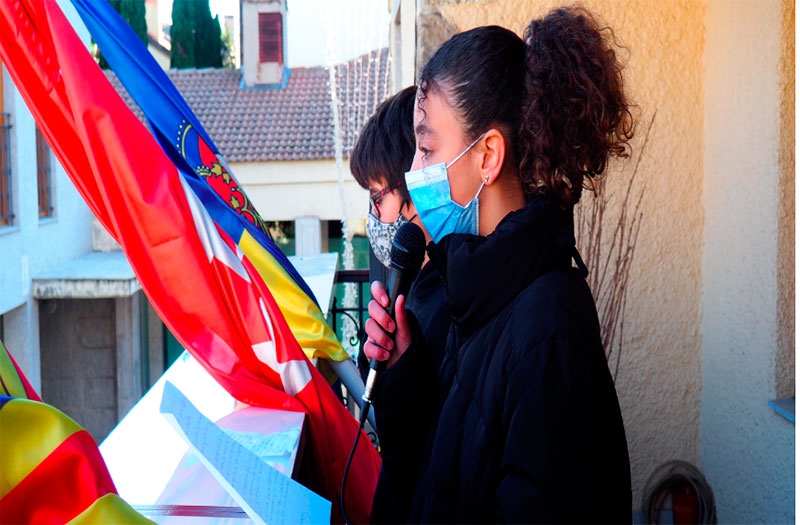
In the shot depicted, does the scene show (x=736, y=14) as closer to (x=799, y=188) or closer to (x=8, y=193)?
(x=799, y=188)

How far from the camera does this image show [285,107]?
1930 centimetres

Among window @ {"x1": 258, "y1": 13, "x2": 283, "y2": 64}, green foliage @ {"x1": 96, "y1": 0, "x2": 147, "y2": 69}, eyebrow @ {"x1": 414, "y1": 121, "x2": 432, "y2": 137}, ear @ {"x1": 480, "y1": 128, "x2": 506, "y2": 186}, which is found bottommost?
ear @ {"x1": 480, "y1": 128, "x2": 506, "y2": 186}

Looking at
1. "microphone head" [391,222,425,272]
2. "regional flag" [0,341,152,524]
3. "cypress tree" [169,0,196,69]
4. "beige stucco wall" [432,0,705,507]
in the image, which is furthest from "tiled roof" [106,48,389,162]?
"regional flag" [0,341,152,524]

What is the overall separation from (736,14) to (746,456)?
1626 millimetres

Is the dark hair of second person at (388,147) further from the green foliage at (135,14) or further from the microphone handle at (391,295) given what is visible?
the green foliage at (135,14)

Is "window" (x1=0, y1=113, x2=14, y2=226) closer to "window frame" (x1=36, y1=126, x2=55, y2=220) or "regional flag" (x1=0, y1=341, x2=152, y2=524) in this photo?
"window frame" (x1=36, y1=126, x2=55, y2=220)

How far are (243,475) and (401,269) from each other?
51 centimetres

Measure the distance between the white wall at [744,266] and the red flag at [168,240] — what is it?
146 centimetres

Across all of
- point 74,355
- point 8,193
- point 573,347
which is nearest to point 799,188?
point 573,347

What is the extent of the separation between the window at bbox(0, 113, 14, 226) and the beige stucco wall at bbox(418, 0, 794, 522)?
9.14 meters

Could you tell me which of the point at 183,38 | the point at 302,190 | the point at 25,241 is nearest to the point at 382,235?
the point at 25,241

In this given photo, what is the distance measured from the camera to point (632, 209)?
132 inches

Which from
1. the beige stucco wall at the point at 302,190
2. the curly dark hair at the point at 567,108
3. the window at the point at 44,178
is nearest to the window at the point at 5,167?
the window at the point at 44,178

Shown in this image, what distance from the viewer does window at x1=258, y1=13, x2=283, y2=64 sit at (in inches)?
768
